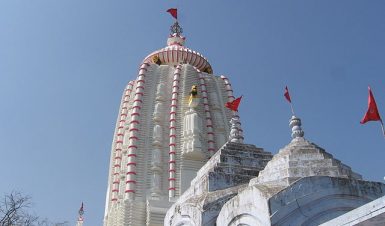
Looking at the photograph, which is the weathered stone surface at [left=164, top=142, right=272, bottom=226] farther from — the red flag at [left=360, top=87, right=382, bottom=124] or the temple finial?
the temple finial

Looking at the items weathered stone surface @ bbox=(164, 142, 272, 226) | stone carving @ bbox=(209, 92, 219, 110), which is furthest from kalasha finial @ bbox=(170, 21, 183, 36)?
weathered stone surface @ bbox=(164, 142, 272, 226)

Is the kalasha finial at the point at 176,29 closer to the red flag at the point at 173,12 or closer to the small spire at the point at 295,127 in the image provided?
the red flag at the point at 173,12

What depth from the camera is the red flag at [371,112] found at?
38.5 ft

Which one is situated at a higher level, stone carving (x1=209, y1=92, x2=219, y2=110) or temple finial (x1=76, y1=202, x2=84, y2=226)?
stone carving (x1=209, y1=92, x2=219, y2=110)

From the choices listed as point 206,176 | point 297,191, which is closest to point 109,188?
point 206,176

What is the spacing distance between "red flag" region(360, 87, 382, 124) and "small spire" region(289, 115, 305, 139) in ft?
9.98

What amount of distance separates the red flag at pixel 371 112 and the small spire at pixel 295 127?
304 cm

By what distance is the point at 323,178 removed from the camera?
1145cm

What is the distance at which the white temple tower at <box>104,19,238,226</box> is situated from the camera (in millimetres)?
24469

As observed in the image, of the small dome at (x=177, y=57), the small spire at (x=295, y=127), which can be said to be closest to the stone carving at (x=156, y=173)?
the small dome at (x=177, y=57)

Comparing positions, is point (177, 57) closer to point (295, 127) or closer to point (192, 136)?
point (192, 136)

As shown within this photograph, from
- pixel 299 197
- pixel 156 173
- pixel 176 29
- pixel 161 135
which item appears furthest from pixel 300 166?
pixel 176 29

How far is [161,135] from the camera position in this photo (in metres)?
27.2

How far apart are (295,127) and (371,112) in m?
3.43
